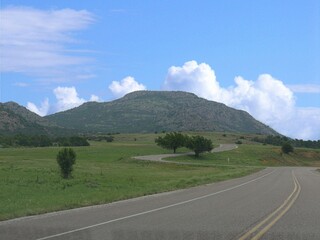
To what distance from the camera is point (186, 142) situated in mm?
117438

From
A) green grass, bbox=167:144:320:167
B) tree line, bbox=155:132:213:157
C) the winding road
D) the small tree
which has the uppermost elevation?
tree line, bbox=155:132:213:157

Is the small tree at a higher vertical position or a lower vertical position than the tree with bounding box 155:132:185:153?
lower

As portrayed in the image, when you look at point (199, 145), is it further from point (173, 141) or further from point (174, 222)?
point (174, 222)

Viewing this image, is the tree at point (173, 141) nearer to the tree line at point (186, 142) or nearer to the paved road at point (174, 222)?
the tree line at point (186, 142)

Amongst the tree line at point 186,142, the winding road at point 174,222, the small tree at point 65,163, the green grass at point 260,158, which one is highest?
the tree line at point 186,142

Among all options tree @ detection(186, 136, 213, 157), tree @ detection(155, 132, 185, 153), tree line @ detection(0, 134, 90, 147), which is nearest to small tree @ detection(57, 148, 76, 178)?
tree @ detection(186, 136, 213, 157)

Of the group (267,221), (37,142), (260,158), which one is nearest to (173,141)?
(260,158)

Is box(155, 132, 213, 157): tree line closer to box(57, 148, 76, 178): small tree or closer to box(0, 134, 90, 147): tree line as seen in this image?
box(0, 134, 90, 147): tree line

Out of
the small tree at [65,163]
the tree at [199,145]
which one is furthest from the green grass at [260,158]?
the small tree at [65,163]

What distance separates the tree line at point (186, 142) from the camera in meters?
112

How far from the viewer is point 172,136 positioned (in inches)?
4717

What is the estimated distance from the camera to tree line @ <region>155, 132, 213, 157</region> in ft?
366

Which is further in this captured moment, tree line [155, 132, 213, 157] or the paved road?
tree line [155, 132, 213, 157]

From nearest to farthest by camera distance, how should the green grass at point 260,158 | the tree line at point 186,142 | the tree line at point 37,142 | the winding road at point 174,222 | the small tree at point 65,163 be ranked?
the winding road at point 174,222
the small tree at point 65,163
the green grass at point 260,158
the tree line at point 186,142
the tree line at point 37,142
